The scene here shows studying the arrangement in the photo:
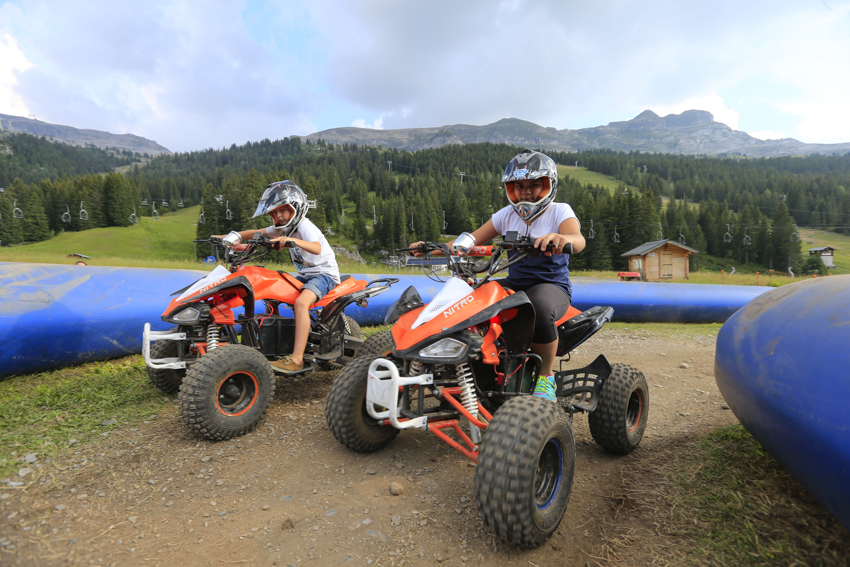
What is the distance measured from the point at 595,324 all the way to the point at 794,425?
5.57 feet

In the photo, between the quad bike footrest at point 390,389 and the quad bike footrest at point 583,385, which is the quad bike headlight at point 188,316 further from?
the quad bike footrest at point 583,385

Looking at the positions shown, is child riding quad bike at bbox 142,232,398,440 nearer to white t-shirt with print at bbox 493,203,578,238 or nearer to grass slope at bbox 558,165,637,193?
white t-shirt with print at bbox 493,203,578,238

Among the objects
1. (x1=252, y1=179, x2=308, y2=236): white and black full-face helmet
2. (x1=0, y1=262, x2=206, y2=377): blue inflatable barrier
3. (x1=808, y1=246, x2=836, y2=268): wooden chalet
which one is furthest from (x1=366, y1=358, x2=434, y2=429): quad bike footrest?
(x1=808, y1=246, x2=836, y2=268): wooden chalet

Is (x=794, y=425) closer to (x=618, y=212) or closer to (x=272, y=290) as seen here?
(x=272, y=290)

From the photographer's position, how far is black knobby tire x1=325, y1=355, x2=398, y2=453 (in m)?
3.35

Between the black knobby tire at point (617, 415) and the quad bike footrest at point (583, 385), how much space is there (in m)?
0.09

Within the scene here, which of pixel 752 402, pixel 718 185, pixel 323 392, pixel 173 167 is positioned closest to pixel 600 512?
pixel 752 402

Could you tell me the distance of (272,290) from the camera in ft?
16.4

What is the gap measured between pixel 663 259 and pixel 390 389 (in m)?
53.9

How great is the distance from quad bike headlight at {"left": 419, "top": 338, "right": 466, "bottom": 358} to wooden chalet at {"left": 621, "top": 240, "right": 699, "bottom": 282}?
51.4 metres

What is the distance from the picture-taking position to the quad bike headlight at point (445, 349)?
114 inches

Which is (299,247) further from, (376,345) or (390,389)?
(390,389)

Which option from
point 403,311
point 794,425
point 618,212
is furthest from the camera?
point 618,212

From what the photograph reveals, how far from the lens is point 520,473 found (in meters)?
2.36
